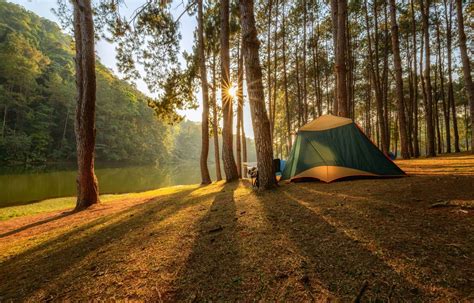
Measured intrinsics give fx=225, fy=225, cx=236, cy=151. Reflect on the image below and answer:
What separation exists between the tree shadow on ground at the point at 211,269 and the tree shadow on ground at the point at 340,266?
61cm

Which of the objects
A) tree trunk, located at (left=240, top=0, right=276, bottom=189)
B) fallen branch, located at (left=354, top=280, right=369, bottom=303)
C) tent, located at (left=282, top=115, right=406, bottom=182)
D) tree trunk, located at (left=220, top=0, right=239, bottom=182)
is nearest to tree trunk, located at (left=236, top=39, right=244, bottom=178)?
tree trunk, located at (left=220, top=0, right=239, bottom=182)

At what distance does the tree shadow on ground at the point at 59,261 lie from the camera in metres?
2.26

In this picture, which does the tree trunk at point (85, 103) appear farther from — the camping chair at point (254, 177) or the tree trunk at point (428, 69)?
the tree trunk at point (428, 69)

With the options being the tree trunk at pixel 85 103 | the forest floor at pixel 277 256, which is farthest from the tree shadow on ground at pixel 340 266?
the tree trunk at pixel 85 103

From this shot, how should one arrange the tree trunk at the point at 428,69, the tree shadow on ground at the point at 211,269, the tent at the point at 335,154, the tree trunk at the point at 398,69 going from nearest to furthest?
1. the tree shadow on ground at the point at 211,269
2. the tent at the point at 335,154
3. the tree trunk at the point at 398,69
4. the tree trunk at the point at 428,69

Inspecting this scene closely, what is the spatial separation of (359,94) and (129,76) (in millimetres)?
26117

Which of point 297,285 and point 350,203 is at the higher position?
point 350,203

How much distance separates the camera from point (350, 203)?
367 cm

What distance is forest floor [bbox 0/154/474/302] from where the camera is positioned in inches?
67.6

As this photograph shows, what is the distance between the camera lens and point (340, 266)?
1.95m

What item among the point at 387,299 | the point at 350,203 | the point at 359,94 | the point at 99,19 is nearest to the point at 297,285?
the point at 387,299

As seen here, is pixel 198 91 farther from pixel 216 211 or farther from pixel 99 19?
pixel 216 211

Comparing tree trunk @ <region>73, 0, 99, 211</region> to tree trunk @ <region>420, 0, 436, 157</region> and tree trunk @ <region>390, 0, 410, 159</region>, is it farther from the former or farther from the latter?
tree trunk @ <region>420, 0, 436, 157</region>

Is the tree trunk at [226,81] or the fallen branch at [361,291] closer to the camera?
the fallen branch at [361,291]
